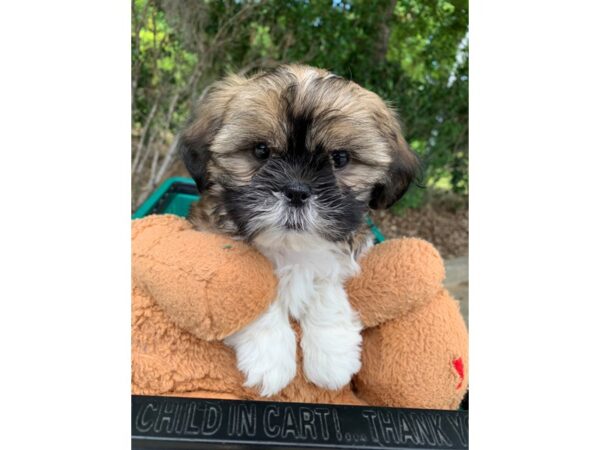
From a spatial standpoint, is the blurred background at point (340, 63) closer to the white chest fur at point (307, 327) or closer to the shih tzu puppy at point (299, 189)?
the shih tzu puppy at point (299, 189)

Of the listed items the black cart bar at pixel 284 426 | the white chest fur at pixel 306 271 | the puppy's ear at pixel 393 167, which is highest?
the puppy's ear at pixel 393 167

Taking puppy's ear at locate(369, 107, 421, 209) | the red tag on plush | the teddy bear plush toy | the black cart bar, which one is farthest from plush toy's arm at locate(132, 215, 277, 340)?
the red tag on plush

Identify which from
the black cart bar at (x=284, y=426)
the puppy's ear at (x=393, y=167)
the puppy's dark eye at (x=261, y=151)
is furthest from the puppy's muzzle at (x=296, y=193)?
the black cart bar at (x=284, y=426)

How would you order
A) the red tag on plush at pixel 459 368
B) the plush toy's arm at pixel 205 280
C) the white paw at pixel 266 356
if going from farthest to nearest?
the red tag on plush at pixel 459 368 < the white paw at pixel 266 356 < the plush toy's arm at pixel 205 280

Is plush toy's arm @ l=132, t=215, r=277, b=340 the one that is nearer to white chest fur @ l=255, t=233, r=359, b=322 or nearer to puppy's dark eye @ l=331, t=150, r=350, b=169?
white chest fur @ l=255, t=233, r=359, b=322

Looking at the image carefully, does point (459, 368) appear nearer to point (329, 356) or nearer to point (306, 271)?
point (329, 356)

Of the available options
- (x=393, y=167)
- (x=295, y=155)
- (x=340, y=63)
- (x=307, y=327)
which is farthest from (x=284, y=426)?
(x=340, y=63)

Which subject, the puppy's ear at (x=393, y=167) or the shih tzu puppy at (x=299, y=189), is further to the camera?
the puppy's ear at (x=393, y=167)
